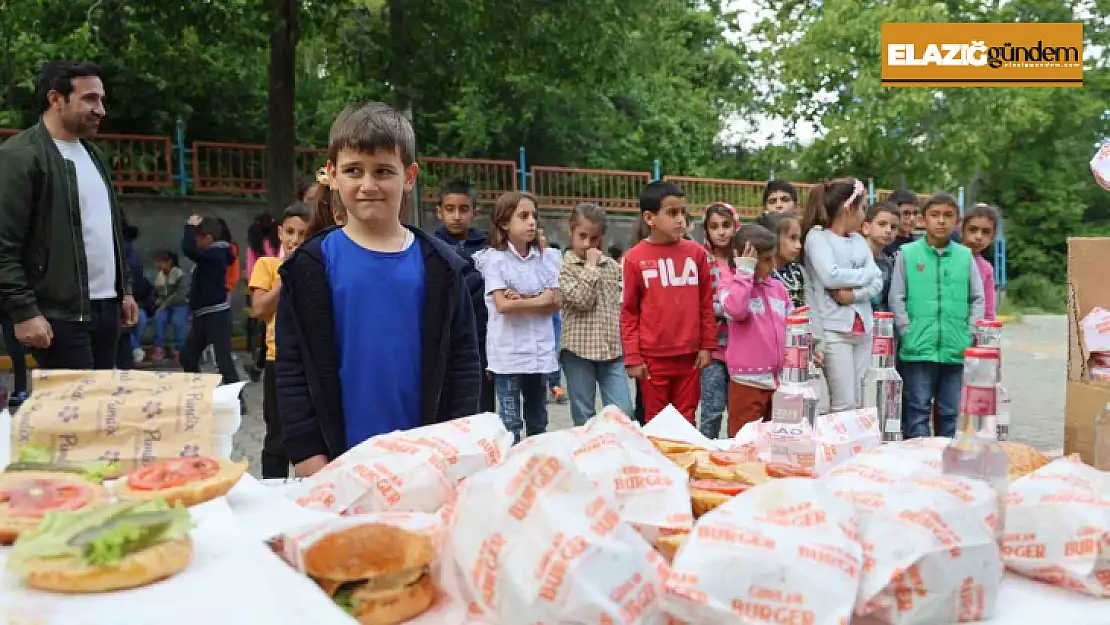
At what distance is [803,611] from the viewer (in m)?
1.16

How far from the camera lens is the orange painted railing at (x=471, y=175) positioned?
17.7 m

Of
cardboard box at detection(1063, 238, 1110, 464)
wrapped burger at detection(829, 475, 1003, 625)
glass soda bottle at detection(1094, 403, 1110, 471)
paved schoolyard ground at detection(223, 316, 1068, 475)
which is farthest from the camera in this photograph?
paved schoolyard ground at detection(223, 316, 1068, 475)

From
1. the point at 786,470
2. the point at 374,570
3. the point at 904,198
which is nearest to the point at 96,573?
the point at 374,570

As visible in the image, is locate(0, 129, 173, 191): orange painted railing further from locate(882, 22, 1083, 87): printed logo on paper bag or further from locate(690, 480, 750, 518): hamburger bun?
locate(690, 480, 750, 518): hamburger bun

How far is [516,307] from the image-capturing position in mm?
5418

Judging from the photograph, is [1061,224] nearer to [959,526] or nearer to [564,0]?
[564,0]

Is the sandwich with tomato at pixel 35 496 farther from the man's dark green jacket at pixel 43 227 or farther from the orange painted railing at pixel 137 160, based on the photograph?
the orange painted railing at pixel 137 160

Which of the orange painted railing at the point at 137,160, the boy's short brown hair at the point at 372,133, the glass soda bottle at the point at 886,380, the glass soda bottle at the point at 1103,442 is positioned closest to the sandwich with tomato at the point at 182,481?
the boy's short brown hair at the point at 372,133

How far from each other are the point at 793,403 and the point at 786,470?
0.20m

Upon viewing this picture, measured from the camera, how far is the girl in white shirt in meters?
5.48

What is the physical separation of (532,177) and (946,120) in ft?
36.1

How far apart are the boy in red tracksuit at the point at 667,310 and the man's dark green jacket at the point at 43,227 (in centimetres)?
285

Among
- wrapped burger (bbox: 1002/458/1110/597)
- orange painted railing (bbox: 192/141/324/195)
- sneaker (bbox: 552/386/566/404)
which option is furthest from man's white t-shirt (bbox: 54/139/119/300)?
orange painted railing (bbox: 192/141/324/195)

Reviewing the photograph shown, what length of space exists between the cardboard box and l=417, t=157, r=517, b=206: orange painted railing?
601 inches
